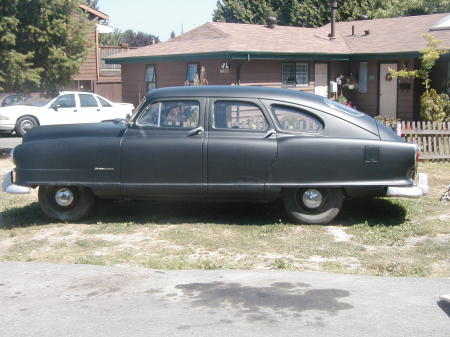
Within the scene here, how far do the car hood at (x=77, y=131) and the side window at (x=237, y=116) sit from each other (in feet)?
3.90

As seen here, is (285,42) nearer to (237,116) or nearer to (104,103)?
(104,103)

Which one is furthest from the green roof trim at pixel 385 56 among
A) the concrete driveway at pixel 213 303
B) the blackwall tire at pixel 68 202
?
the concrete driveway at pixel 213 303

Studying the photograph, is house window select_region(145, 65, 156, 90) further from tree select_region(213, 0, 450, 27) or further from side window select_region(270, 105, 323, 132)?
side window select_region(270, 105, 323, 132)

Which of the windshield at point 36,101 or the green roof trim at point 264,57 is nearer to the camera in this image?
the windshield at point 36,101

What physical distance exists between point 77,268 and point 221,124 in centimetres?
266

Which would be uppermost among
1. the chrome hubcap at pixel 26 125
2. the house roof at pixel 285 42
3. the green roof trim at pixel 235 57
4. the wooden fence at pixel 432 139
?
the house roof at pixel 285 42

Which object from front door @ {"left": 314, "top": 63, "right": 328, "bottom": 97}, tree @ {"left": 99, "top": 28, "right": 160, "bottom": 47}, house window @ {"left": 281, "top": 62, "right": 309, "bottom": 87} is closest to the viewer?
house window @ {"left": 281, "top": 62, "right": 309, "bottom": 87}

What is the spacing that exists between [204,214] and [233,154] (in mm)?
1239

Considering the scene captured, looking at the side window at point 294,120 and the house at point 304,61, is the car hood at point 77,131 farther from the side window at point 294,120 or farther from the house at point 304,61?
the house at point 304,61

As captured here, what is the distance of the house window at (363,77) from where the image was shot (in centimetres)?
2450

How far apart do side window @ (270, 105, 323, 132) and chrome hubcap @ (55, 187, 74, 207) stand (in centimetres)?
281

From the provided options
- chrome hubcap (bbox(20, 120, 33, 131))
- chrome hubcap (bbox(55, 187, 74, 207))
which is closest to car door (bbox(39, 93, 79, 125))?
chrome hubcap (bbox(20, 120, 33, 131))

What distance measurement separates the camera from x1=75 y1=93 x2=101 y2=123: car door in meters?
20.2

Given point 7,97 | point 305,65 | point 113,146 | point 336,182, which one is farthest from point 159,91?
point 305,65
